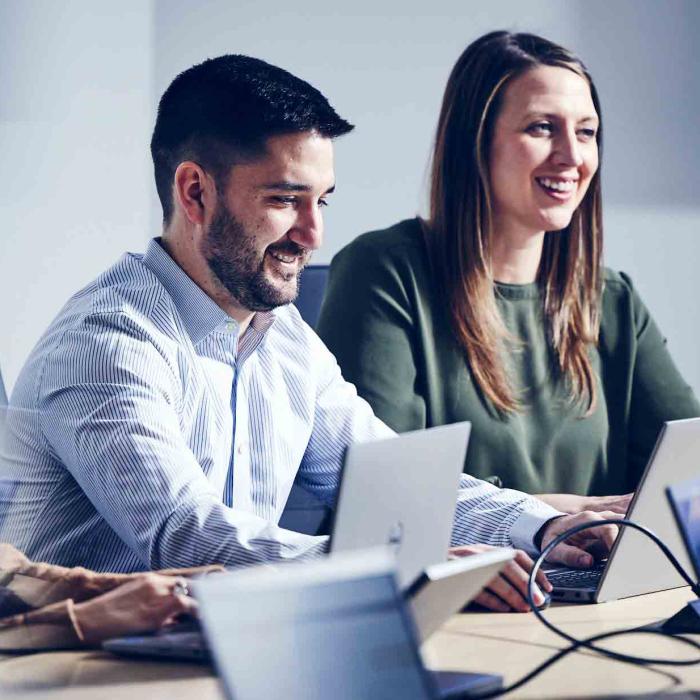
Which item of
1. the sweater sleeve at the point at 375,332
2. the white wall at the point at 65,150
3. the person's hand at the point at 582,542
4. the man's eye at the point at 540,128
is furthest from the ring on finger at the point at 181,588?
the white wall at the point at 65,150

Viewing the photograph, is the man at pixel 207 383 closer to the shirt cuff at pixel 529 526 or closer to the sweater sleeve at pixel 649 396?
the shirt cuff at pixel 529 526

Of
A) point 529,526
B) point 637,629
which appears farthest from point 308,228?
point 637,629

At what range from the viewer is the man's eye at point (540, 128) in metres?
2.11

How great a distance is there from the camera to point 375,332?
1.96 meters

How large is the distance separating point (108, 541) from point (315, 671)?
2.61 feet

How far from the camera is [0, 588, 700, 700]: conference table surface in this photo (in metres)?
0.97

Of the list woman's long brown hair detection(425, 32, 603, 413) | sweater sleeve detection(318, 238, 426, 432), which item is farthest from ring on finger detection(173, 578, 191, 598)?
woman's long brown hair detection(425, 32, 603, 413)

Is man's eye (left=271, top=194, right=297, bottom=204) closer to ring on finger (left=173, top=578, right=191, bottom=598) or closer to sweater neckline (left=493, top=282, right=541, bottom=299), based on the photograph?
sweater neckline (left=493, top=282, right=541, bottom=299)

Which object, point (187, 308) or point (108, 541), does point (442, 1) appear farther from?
point (108, 541)

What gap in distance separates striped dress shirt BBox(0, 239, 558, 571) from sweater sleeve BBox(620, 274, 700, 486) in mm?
549

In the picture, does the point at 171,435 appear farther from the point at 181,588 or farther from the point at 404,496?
the point at 404,496

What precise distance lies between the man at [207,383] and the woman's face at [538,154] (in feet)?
1.66

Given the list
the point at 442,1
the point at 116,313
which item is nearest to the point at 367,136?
the point at 442,1

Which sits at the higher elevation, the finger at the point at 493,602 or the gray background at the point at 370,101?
the gray background at the point at 370,101
